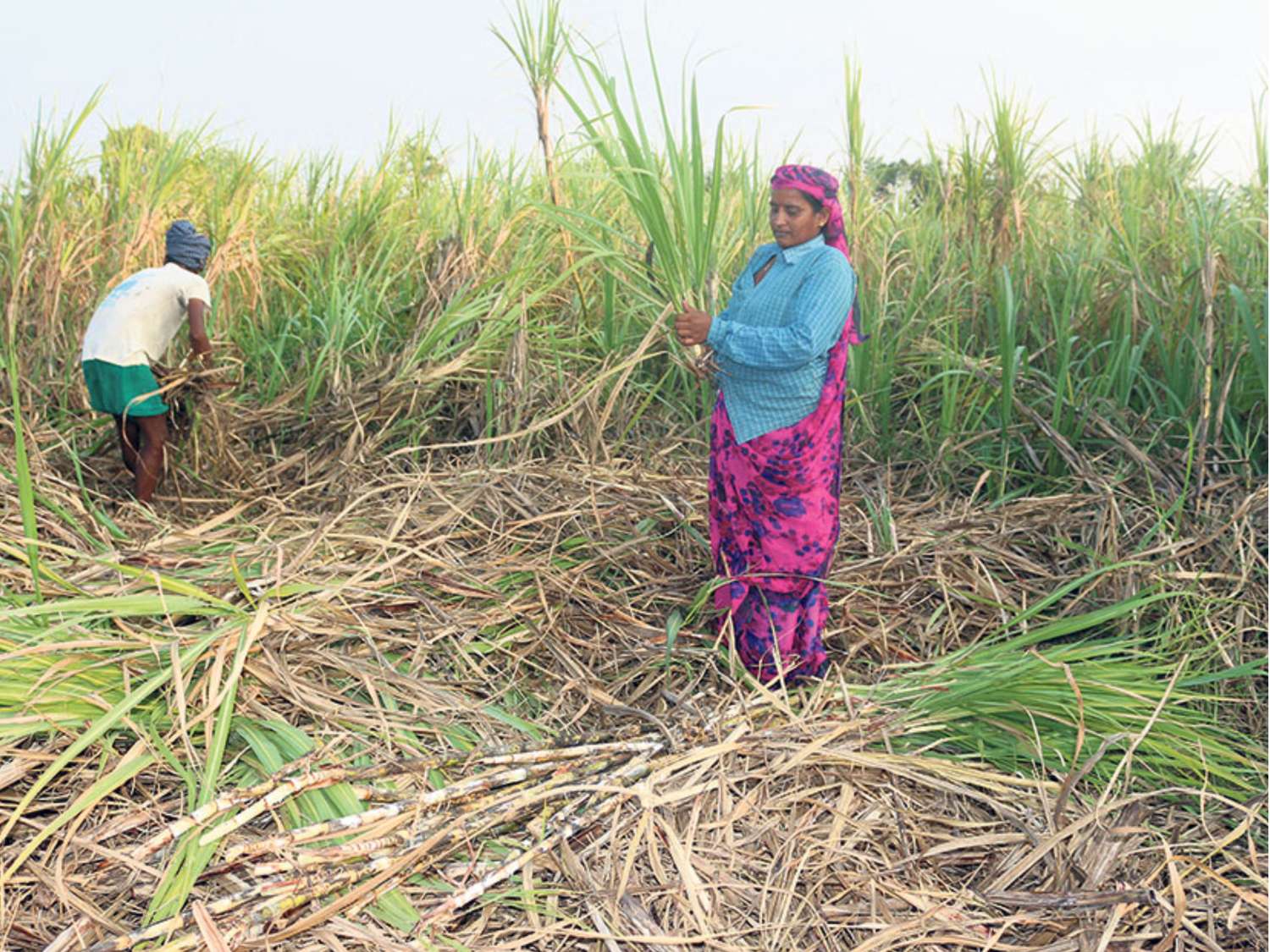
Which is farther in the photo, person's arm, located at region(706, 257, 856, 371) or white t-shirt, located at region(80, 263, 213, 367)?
white t-shirt, located at region(80, 263, 213, 367)

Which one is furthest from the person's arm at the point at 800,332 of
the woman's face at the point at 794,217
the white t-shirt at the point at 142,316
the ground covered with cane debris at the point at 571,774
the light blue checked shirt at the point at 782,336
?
the white t-shirt at the point at 142,316

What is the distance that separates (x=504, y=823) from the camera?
1680mm

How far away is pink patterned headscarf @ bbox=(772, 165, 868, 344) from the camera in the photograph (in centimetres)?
214

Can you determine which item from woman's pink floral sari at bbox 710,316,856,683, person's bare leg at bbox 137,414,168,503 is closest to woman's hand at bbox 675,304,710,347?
woman's pink floral sari at bbox 710,316,856,683

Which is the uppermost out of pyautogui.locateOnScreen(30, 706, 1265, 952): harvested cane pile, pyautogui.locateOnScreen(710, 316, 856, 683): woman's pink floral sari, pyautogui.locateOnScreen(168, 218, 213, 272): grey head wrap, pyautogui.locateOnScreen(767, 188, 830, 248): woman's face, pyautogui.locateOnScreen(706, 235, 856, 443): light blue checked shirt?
pyautogui.locateOnScreen(168, 218, 213, 272): grey head wrap

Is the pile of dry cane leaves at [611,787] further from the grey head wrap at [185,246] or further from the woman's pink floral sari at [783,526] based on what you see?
the grey head wrap at [185,246]

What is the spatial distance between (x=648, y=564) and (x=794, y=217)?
1.01 m

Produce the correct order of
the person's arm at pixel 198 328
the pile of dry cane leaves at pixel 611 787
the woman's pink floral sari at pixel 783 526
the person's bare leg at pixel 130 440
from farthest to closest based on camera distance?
the person's bare leg at pixel 130 440 < the person's arm at pixel 198 328 < the woman's pink floral sari at pixel 783 526 < the pile of dry cane leaves at pixel 611 787

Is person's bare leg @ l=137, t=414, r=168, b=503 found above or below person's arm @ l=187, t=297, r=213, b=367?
below

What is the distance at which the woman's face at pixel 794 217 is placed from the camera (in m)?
2.14

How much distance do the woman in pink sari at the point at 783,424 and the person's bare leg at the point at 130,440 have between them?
210cm

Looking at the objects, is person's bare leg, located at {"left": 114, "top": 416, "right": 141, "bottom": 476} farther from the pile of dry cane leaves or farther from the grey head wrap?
the pile of dry cane leaves

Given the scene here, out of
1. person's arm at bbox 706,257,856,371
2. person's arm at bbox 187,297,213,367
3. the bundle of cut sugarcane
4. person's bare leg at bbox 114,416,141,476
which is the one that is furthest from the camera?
person's bare leg at bbox 114,416,141,476

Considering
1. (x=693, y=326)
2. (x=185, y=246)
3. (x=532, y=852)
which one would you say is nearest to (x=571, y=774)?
(x=532, y=852)
